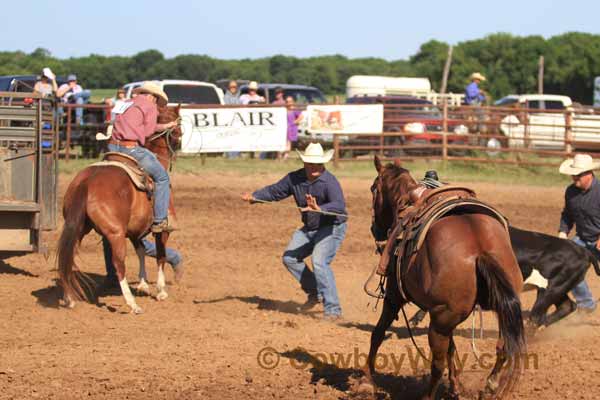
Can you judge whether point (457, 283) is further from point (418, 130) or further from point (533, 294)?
point (418, 130)

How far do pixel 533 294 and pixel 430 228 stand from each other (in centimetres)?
484

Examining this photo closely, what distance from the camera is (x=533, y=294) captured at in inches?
391

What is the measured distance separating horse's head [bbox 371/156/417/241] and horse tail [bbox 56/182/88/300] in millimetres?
3003

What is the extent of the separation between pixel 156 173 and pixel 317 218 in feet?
5.63

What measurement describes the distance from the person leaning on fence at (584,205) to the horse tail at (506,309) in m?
3.40

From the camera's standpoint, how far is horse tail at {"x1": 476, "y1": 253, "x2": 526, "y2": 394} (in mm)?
5102

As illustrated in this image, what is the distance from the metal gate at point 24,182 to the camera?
375 inches

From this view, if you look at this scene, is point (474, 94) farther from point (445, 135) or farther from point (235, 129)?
point (235, 129)

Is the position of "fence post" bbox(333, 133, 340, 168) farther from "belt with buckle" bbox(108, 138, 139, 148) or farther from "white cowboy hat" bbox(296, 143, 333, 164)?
"white cowboy hat" bbox(296, 143, 333, 164)

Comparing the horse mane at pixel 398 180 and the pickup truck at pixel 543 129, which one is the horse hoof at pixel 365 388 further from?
the pickup truck at pixel 543 129

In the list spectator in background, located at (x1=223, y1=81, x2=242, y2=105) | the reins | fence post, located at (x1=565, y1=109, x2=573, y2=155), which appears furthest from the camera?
spectator in background, located at (x1=223, y1=81, x2=242, y2=105)

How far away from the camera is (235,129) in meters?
19.3

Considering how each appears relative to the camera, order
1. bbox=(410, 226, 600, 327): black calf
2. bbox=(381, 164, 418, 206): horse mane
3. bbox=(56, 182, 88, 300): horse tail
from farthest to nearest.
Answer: bbox=(56, 182, 88, 300): horse tail < bbox=(410, 226, 600, 327): black calf < bbox=(381, 164, 418, 206): horse mane

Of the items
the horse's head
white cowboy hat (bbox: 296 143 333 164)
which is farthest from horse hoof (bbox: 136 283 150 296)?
the horse's head
